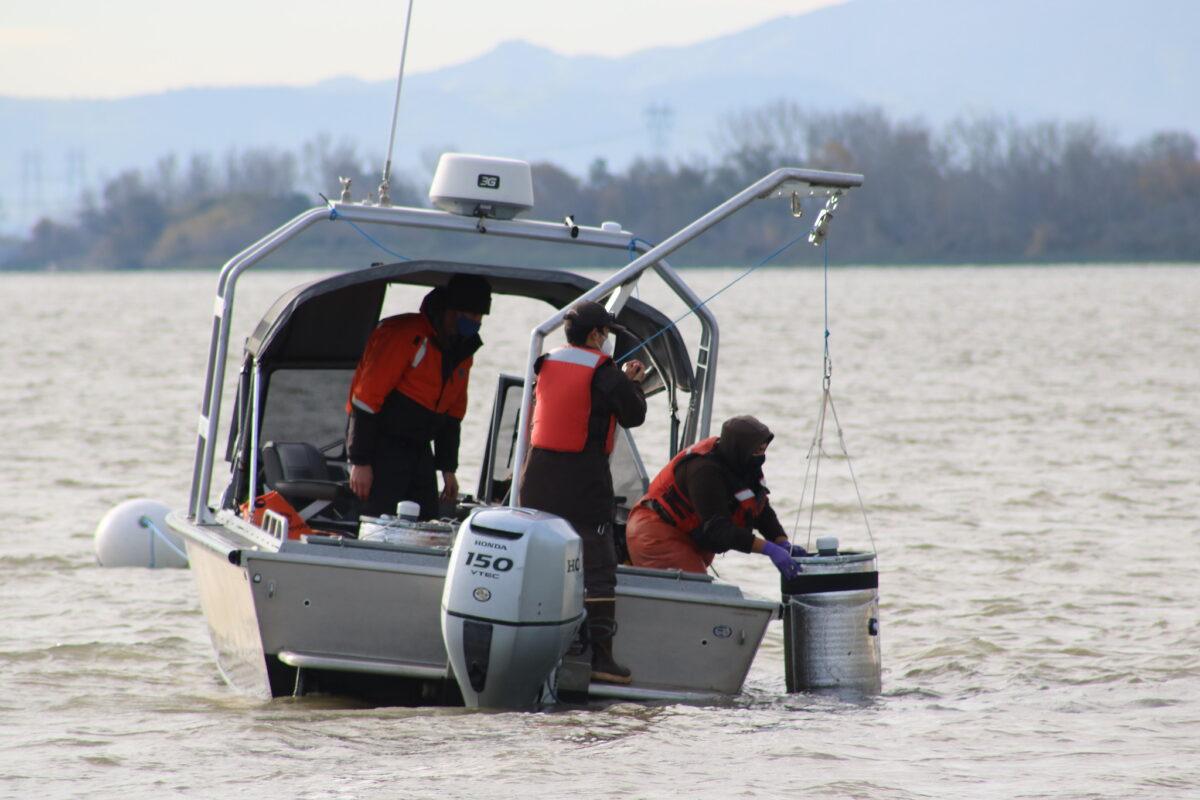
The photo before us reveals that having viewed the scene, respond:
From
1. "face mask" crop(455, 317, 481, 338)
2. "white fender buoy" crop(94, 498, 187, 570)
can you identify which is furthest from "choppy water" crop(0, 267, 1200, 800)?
"face mask" crop(455, 317, 481, 338)

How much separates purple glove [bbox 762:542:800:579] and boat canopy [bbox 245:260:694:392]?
4.28ft

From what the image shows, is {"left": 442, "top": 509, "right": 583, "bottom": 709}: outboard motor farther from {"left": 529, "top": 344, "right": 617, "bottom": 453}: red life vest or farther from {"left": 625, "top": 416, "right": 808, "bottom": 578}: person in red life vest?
{"left": 625, "top": 416, "right": 808, "bottom": 578}: person in red life vest

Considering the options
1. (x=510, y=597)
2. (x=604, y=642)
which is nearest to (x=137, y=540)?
(x=604, y=642)

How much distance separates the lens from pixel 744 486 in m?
7.04

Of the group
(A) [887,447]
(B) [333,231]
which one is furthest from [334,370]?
(B) [333,231]

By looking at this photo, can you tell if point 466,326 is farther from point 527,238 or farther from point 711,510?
point 711,510

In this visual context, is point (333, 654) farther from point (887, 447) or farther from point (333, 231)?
point (333, 231)

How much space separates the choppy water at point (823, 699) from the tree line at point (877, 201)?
5390 centimetres

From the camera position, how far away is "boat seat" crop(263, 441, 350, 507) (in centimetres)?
796

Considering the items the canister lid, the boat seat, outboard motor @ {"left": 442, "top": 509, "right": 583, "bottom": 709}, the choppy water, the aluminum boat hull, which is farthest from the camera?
the boat seat

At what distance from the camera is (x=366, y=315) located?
30.8ft

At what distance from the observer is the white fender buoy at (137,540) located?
437 inches

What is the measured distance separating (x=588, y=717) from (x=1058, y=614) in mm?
4185

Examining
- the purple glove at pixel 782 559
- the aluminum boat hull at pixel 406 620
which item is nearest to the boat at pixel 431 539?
the aluminum boat hull at pixel 406 620
